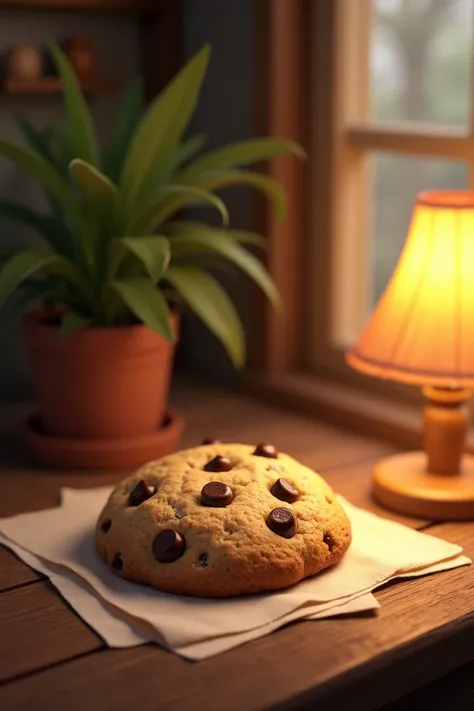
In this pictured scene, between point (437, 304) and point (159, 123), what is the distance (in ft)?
1.57

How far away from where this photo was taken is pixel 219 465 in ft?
3.89

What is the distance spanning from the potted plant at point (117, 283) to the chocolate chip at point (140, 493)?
0.33 metres

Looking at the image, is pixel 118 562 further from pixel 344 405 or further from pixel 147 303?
pixel 344 405

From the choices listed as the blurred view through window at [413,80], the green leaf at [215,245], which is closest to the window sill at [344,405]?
the green leaf at [215,245]

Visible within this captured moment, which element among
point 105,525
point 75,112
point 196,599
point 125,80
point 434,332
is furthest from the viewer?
point 125,80

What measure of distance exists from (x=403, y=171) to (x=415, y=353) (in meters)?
3.02

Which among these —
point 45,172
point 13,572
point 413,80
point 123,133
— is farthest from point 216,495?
point 413,80

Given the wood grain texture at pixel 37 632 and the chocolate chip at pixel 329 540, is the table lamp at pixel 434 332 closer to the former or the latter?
the chocolate chip at pixel 329 540

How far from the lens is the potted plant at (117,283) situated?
57.6 inches

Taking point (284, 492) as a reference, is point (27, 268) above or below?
above

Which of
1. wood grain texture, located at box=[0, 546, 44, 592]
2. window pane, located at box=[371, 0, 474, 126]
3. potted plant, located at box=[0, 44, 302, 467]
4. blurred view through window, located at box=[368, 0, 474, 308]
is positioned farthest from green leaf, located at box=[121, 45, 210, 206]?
window pane, located at box=[371, 0, 474, 126]

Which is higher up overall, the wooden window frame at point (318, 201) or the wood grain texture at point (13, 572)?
the wooden window frame at point (318, 201)

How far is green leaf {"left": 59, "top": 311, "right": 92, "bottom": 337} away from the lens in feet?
4.62

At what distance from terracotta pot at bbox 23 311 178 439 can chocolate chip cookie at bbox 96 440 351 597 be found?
0.31 metres
